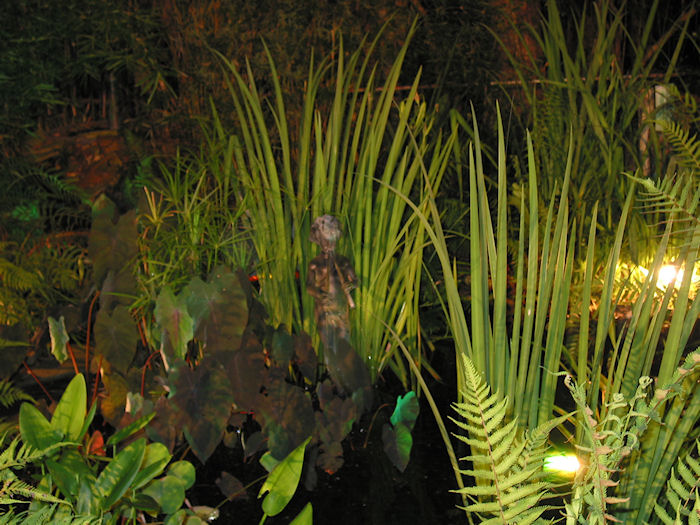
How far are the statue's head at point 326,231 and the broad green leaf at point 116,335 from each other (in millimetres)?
481

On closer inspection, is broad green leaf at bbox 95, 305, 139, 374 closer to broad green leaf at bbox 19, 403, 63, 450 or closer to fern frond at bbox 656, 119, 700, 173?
broad green leaf at bbox 19, 403, 63, 450

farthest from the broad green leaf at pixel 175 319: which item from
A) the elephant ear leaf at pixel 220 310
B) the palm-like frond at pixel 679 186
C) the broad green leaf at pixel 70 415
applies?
the palm-like frond at pixel 679 186

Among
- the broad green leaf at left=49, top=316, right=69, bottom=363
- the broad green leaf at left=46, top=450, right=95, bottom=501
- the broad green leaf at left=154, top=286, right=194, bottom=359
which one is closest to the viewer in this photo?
the broad green leaf at left=46, top=450, right=95, bottom=501

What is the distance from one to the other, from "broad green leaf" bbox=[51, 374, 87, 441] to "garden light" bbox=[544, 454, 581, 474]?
85 cm

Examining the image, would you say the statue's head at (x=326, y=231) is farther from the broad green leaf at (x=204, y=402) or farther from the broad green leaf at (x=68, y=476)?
the broad green leaf at (x=68, y=476)

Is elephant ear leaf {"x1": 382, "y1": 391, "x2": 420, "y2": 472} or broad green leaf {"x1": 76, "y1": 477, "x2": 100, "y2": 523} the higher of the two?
broad green leaf {"x1": 76, "y1": 477, "x2": 100, "y2": 523}

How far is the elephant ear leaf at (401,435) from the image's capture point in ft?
4.69

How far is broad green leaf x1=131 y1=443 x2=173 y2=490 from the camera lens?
44.4 inches

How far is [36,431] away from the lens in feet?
3.80

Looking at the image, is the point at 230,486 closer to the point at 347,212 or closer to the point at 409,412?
the point at 409,412

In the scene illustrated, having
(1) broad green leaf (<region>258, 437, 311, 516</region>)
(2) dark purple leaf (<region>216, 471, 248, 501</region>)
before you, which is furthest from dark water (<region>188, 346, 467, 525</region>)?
(1) broad green leaf (<region>258, 437, 311, 516</region>)

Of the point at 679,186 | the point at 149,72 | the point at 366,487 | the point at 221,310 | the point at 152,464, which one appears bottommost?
the point at 366,487

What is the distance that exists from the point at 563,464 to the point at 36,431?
0.96m

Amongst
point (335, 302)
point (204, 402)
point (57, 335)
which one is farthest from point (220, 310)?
point (57, 335)
